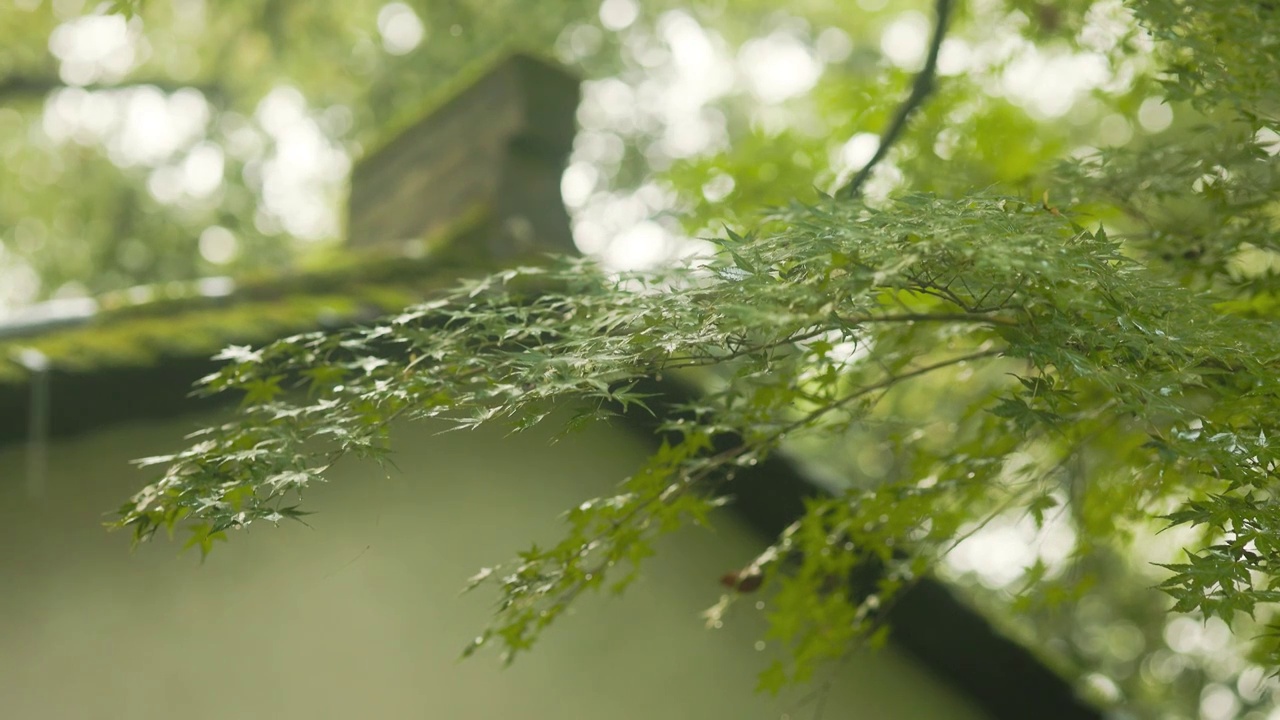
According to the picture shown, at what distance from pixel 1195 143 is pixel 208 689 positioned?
3462mm

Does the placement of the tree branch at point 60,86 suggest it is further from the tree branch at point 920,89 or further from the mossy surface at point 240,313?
the tree branch at point 920,89

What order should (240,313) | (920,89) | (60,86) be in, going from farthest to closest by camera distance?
(60,86) → (920,89) → (240,313)

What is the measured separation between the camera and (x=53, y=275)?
1097 cm

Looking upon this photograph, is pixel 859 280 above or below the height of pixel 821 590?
above

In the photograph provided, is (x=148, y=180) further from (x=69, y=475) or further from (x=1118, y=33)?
(x=1118, y=33)

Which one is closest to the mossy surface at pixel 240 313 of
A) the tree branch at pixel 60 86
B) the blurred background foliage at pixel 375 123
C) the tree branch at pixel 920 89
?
the tree branch at pixel 920 89

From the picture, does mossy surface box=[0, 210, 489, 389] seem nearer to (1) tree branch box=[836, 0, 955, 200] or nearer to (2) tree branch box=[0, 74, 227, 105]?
(1) tree branch box=[836, 0, 955, 200]

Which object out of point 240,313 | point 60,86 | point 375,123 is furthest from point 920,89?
point 60,86

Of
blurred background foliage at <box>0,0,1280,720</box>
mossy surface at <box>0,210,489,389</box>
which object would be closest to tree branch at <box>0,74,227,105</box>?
blurred background foliage at <box>0,0,1280,720</box>

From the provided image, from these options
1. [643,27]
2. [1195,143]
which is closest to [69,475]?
[1195,143]

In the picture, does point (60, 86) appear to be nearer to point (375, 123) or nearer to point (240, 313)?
point (375, 123)

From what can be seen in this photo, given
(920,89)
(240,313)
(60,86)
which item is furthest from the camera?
(60,86)

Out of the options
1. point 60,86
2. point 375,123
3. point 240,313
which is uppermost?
point 60,86

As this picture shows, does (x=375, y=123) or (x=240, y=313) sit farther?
(x=375, y=123)
